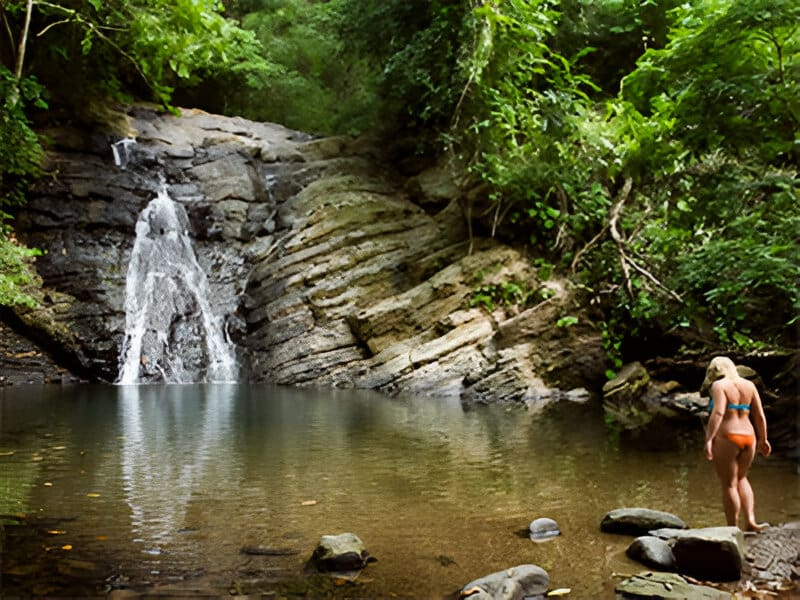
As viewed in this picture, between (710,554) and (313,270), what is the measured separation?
14.1 meters

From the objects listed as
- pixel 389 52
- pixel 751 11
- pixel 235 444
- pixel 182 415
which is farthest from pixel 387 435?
pixel 389 52

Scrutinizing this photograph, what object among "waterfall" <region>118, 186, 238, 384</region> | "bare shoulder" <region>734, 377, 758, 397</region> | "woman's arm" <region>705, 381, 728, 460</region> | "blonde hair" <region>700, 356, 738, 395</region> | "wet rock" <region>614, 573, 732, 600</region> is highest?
"waterfall" <region>118, 186, 238, 384</region>

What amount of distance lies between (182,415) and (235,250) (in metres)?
9.63

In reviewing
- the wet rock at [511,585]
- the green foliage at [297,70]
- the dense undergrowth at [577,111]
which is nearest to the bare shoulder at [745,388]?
the wet rock at [511,585]

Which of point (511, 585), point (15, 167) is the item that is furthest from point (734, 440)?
point (15, 167)

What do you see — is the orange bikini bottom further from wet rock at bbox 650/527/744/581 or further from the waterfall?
the waterfall

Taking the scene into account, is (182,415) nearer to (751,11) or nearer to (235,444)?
(235,444)

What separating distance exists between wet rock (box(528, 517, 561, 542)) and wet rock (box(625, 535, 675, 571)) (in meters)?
0.52

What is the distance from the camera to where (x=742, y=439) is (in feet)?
13.8

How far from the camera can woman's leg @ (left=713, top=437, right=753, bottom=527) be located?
4.18 meters

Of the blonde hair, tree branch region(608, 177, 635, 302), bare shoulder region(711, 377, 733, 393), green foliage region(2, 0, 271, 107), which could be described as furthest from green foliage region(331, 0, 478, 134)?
bare shoulder region(711, 377, 733, 393)

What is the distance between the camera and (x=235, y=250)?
18641mm

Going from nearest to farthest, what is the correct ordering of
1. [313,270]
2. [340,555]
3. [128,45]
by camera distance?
[340,555]
[128,45]
[313,270]

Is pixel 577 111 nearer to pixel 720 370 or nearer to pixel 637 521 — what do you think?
pixel 720 370
